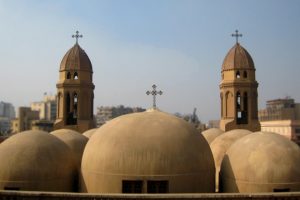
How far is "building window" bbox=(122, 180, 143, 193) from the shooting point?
462 inches

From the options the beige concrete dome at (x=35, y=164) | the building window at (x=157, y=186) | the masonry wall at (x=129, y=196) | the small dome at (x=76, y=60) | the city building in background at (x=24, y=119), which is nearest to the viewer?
the masonry wall at (x=129, y=196)

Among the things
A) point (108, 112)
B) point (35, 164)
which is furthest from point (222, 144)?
point (108, 112)

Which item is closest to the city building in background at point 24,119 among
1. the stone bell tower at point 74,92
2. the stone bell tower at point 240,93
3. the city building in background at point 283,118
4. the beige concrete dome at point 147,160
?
the city building in background at point 283,118

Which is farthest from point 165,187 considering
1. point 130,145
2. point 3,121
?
point 3,121

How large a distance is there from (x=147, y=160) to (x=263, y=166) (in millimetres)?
4036

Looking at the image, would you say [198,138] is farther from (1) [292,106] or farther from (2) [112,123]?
(1) [292,106]

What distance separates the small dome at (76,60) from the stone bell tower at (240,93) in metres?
11.5

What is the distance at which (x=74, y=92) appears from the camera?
2941 cm

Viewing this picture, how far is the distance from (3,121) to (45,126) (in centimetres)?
7831

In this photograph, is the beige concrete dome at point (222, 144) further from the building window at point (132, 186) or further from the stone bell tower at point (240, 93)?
the stone bell tower at point (240, 93)

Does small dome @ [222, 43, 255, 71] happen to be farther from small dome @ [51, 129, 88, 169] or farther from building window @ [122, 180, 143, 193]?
building window @ [122, 180, 143, 193]

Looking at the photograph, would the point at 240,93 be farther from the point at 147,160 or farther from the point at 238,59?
the point at 147,160

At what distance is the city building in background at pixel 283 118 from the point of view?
69250 millimetres

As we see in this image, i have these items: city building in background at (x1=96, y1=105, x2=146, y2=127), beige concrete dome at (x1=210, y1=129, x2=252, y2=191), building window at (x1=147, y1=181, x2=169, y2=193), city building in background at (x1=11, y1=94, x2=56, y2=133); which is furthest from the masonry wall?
city building in background at (x1=96, y1=105, x2=146, y2=127)
